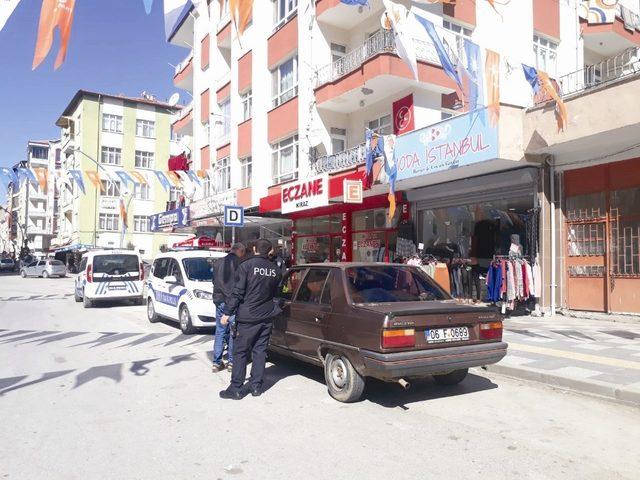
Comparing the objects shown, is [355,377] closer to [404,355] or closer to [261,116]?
[404,355]

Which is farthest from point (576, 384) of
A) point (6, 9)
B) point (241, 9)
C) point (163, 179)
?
point (163, 179)

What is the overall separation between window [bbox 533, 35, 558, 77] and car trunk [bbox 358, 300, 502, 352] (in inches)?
619

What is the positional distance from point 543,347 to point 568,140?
4.69 meters

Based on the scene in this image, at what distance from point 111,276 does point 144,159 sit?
128ft

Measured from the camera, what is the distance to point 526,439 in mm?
4496

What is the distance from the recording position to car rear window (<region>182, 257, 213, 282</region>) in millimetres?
10945

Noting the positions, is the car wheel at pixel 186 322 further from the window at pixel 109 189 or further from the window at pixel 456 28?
the window at pixel 109 189

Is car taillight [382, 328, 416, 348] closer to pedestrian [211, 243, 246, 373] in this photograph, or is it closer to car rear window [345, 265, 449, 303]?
car rear window [345, 265, 449, 303]

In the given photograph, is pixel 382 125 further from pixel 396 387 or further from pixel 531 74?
pixel 396 387

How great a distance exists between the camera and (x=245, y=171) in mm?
24328

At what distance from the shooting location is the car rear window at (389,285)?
5836mm

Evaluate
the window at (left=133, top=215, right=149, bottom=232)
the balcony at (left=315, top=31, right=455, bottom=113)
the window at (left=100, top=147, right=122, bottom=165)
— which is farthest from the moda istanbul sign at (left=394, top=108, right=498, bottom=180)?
the window at (left=100, top=147, right=122, bottom=165)

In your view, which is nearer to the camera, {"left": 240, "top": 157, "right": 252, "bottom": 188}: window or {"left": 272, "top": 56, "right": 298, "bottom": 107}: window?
{"left": 272, "top": 56, "right": 298, "bottom": 107}: window

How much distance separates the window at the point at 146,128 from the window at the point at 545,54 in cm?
4247
